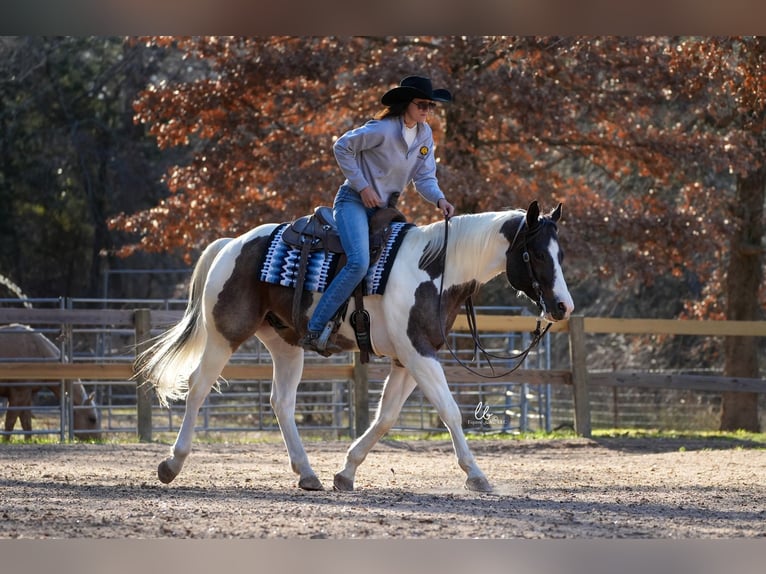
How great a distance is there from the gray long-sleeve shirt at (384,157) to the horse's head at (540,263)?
0.63 m

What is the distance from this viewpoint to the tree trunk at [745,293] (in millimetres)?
15305

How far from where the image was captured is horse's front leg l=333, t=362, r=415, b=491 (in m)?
6.59

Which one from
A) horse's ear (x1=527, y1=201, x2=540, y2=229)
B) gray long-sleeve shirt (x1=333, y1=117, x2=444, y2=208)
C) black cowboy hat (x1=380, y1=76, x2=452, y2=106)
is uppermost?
black cowboy hat (x1=380, y1=76, x2=452, y2=106)

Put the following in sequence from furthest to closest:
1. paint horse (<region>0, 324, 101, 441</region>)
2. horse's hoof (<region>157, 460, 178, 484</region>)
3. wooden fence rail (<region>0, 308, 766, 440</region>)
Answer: paint horse (<region>0, 324, 101, 441</region>)
wooden fence rail (<region>0, 308, 766, 440</region>)
horse's hoof (<region>157, 460, 178, 484</region>)

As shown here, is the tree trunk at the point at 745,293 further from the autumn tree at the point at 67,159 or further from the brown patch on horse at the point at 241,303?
the autumn tree at the point at 67,159

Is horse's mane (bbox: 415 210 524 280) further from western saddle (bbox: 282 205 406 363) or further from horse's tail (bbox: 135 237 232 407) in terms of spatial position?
horse's tail (bbox: 135 237 232 407)

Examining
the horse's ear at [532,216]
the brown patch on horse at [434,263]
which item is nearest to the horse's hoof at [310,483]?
the brown patch on horse at [434,263]

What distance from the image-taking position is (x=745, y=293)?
50.6 feet

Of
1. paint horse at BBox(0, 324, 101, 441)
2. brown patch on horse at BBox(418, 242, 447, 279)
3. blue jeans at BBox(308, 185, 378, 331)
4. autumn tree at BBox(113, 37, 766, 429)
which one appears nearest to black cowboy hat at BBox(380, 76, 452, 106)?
blue jeans at BBox(308, 185, 378, 331)

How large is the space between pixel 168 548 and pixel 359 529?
4.81 ft

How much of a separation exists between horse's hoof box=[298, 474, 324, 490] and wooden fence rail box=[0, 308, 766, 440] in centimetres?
403

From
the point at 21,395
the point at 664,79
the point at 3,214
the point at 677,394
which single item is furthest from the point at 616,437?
the point at 3,214

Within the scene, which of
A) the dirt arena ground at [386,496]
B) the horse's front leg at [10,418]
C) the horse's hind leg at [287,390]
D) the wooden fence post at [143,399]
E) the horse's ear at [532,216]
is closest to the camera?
the dirt arena ground at [386,496]

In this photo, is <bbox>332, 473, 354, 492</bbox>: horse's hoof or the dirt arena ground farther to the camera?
<bbox>332, 473, 354, 492</bbox>: horse's hoof
